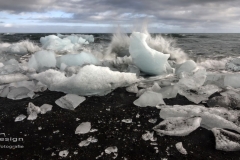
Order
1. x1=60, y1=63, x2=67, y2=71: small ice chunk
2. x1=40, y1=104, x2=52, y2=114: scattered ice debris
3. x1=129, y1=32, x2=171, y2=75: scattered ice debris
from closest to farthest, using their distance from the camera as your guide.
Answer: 1. x1=40, y1=104, x2=52, y2=114: scattered ice debris
2. x1=129, y1=32, x2=171, y2=75: scattered ice debris
3. x1=60, y1=63, x2=67, y2=71: small ice chunk

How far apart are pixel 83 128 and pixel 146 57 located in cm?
288

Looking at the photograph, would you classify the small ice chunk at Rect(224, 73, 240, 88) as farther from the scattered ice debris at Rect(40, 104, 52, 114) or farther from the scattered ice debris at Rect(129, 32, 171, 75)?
the scattered ice debris at Rect(40, 104, 52, 114)

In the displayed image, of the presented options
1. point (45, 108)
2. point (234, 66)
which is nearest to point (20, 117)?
point (45, 108)

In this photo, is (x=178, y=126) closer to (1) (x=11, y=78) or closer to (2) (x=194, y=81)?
(2) (x=194, y=81)

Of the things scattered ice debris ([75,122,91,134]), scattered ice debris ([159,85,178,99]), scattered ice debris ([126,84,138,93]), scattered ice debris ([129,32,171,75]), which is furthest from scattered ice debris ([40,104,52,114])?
scattered ice debris ([129,32,171,75])

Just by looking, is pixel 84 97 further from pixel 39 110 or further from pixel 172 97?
pixel 172 97

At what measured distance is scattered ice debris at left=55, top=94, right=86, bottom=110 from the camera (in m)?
2.99

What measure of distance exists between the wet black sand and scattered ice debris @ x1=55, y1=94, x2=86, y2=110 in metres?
0.07

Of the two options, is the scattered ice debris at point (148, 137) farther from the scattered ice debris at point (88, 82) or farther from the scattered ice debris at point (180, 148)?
the scattered ice debris at point (88, 82)

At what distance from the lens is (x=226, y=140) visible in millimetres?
2098

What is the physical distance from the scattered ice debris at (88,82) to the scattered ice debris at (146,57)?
115 cm

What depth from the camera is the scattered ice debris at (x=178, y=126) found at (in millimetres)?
2268

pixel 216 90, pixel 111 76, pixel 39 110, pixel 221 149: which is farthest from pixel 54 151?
pixel 216 90

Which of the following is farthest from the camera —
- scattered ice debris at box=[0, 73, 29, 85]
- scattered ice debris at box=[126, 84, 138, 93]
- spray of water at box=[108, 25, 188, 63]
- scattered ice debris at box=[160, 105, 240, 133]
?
spray of water at box=[108, 25, 188, 63]
